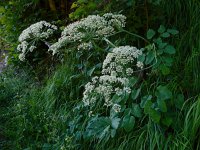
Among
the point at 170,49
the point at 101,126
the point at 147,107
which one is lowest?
the point at 101,126

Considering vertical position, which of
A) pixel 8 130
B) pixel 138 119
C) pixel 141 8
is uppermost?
pixel 141 8

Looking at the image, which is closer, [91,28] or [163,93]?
[163,93]

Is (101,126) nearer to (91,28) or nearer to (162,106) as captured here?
(162,106)

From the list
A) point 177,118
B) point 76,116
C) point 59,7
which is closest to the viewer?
point 177,118

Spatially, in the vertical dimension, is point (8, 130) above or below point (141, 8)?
below

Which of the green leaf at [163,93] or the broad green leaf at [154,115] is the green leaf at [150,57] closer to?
the green leaf at [163,93]

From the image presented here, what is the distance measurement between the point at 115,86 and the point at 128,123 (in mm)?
512

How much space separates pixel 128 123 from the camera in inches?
90.0

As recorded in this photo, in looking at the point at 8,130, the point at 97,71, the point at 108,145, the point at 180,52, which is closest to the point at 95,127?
the point at 108,145

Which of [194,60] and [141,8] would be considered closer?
[194,60]

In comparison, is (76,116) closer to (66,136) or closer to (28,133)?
(66,136)

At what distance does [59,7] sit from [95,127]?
3109 millimetres

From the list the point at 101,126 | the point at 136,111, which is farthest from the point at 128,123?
the point at 101,126

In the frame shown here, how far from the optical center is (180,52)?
2967 millimetres
